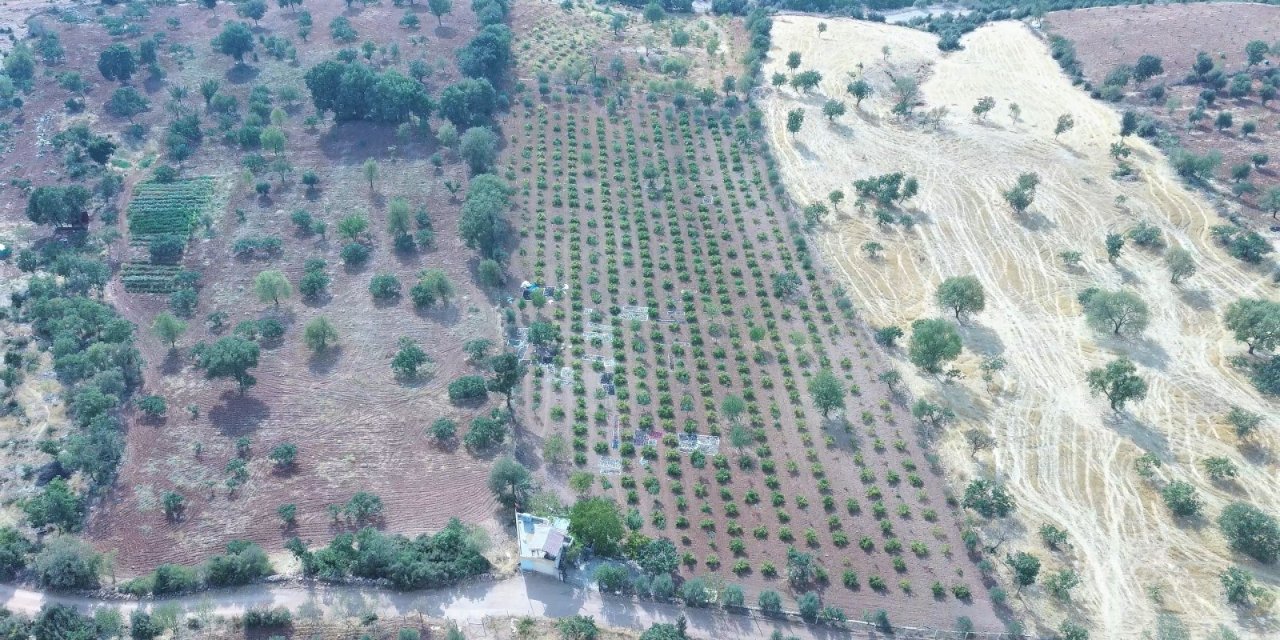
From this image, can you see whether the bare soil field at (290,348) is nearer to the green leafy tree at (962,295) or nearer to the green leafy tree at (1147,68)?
the green leafy tree at (962,295)

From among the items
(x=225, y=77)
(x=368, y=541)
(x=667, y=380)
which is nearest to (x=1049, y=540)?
(x=667, y=380)

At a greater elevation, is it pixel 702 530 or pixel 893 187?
pixel 893 187

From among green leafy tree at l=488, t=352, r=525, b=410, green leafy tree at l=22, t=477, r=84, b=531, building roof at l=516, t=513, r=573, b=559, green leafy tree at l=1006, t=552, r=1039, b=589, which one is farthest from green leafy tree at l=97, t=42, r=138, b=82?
green leafy tree at l=1006, t=552, r=1039, b=589

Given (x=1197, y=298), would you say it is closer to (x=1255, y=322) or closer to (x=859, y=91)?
(x=1255, y=322)

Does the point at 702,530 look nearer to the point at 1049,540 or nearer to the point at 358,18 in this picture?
the point at 1049,540

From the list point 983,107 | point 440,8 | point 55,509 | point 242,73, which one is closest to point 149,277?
point 55,509
